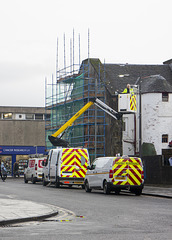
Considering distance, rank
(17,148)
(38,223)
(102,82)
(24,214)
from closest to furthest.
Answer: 1. (38,223)
2. (24,214)
3. (102,82)
4. (17,148)

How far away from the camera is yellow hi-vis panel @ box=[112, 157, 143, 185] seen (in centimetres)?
2548

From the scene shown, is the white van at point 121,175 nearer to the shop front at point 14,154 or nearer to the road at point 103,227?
the road at point 103,227

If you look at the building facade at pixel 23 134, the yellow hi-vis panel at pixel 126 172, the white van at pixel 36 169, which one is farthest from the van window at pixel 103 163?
the building facade at pixel 23 134

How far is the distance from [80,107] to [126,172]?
29.3 meters

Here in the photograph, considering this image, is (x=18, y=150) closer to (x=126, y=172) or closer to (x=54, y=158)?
(x=54, y=158)

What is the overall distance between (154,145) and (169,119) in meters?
2.91

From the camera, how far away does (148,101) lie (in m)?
51.6

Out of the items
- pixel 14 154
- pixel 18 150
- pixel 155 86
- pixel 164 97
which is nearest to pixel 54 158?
pixel 155 86

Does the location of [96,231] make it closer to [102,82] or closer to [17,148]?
[102,82]

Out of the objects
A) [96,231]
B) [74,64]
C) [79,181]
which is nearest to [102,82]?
[74,64]

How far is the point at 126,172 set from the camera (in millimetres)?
25672

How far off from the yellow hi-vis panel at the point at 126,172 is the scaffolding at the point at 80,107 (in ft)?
80.9

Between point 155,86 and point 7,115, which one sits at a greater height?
point 155,86

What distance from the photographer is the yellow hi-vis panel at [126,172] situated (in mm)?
25484
